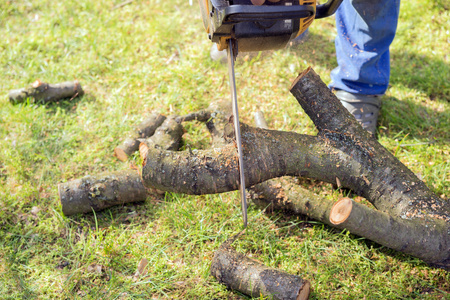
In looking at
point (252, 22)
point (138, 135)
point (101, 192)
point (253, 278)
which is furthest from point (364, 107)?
point (101, 192)

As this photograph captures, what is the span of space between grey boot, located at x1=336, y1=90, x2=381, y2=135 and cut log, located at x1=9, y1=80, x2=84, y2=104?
2.52 metres

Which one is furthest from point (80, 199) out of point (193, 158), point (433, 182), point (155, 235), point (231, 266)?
point (433, 182)

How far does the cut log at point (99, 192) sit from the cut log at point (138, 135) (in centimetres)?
32

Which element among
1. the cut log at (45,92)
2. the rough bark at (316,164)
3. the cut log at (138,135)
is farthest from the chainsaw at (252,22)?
the cut log at (45,92)

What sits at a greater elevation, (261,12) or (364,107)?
(261,12)

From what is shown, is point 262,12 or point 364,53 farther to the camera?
point 364,53

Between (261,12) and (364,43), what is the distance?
1.35 metres

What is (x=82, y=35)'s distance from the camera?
394 cm

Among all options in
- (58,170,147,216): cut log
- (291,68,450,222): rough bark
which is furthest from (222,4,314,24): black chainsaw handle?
(58,170,147,216): cut log

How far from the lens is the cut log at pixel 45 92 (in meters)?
3.27

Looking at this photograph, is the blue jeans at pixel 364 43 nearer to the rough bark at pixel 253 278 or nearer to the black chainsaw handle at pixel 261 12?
the black chainsaw handle at pixel 261 12

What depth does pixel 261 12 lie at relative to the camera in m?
1.61

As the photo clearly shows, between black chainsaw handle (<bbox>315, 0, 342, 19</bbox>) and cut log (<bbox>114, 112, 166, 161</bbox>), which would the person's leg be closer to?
black chainsaw handle (<bbox>315, 0, 342, 19</bbox>)

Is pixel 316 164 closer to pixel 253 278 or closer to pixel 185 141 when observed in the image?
pixel 253 278
